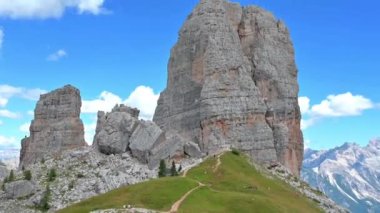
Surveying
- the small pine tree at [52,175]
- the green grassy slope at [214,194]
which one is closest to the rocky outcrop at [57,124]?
the small pine tree at [52,175]

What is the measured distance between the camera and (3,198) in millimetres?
125750

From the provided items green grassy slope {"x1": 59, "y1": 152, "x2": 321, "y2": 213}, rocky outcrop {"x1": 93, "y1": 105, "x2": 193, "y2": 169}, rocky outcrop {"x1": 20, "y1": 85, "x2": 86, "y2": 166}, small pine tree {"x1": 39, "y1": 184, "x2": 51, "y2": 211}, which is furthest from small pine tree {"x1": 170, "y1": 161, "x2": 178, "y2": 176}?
rocky outcrop {"x1": 20, "y1": 85, "x2": 86, "y2": 166}

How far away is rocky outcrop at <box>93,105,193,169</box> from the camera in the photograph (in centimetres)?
14450

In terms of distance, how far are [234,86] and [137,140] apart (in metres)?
33.1

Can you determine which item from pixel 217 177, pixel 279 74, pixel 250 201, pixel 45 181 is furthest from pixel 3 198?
pixel 279 74

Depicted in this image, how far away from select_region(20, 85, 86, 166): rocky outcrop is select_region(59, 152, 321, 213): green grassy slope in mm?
50296

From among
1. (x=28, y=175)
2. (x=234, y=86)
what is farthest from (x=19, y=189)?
(x=234, y=86)

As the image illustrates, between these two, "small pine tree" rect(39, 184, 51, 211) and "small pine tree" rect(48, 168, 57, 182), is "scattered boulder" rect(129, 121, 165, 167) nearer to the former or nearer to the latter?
"small pine tree" rect(48, 168, 57, 182)

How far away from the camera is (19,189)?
4983 inches

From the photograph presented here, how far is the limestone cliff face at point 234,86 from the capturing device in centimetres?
15938

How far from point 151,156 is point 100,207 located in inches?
1887

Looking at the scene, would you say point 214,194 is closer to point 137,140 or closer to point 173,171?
point 173,171

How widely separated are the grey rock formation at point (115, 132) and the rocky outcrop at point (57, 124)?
56.9 feet

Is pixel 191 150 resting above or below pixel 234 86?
below
